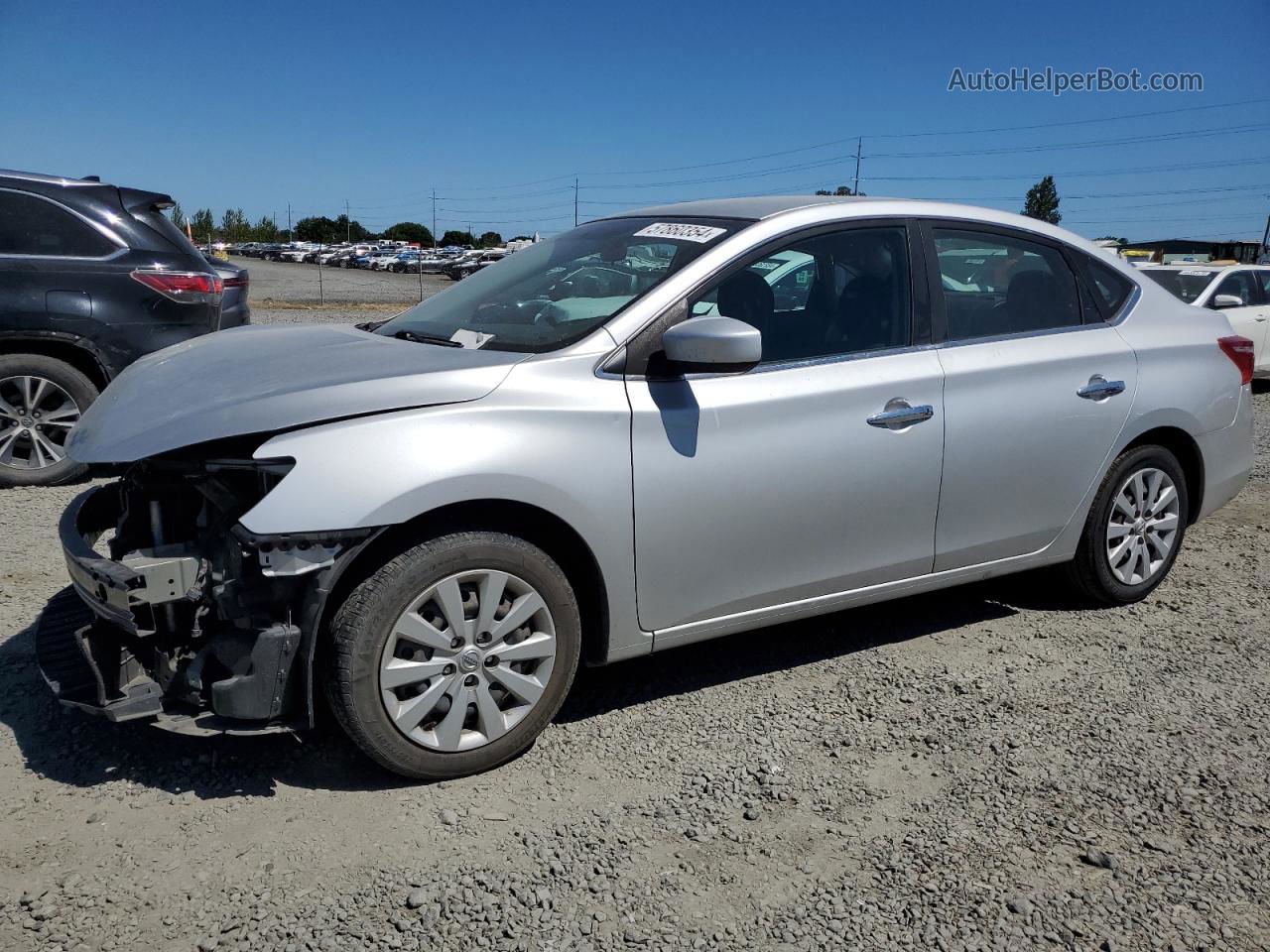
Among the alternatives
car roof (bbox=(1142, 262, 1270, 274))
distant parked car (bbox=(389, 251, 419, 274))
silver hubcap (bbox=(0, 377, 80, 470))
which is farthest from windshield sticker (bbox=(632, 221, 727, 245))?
distant parked car (bbox=(389, 251, 419, 274))

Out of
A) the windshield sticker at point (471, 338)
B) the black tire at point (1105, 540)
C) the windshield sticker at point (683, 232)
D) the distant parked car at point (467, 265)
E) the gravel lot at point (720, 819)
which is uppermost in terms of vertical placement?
the windshield sticker at point (683, 232)

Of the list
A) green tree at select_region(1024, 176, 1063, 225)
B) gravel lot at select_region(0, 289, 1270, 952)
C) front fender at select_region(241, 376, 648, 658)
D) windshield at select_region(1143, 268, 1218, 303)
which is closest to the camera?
gravel lot at select_region(0, 289, 1270, 952)

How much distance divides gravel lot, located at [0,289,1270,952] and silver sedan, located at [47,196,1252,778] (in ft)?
0.98

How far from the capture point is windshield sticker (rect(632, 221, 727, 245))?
3.78 meters

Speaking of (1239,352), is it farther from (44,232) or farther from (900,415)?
(44,232)

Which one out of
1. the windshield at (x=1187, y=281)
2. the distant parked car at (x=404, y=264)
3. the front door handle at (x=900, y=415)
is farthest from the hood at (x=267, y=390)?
the distant parked car at (x=404, y=264)

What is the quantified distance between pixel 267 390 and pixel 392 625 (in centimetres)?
78

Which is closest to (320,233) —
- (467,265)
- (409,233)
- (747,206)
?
(409,233)

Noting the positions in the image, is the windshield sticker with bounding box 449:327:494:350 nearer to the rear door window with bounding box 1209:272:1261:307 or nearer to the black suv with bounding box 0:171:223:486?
the black suv with bounding box 0:171:223:486

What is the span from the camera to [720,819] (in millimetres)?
3076

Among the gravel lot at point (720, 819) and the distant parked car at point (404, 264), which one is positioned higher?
the distant parked car at point (404, 264)

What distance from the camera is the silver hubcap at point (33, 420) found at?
6.28 m

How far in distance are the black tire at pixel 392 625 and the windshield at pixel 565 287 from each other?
723 millimetres

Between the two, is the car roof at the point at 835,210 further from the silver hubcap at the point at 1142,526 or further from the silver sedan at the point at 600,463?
the silver hubcap at the point at 1142,526
